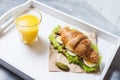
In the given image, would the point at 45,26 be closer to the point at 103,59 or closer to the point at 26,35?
the point at 26,35

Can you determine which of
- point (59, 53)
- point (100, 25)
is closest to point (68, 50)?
point (59, 53)

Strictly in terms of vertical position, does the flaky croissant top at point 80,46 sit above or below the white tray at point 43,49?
above

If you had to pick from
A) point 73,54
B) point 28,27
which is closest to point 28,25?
point 28,27

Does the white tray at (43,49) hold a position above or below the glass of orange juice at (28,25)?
below

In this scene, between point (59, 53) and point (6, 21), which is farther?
point (6, 21)

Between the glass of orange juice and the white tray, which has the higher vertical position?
the glass of orange juice

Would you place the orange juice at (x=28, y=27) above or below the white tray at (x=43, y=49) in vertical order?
above
